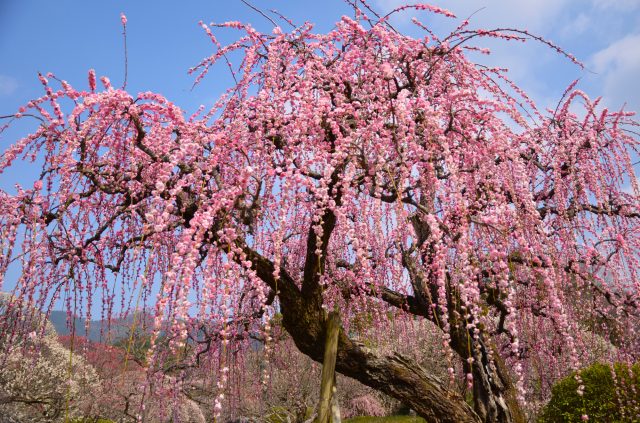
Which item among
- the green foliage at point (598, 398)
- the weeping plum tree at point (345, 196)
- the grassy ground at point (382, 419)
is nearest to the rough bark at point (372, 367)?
the weeping plum tree at point (345, 196)

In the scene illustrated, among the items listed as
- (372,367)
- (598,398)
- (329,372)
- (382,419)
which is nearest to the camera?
(329,372)

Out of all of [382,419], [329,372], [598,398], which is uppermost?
[329,372]

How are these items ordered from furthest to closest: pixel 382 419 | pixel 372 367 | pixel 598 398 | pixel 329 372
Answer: pixel 382 419
pixel 598 398
pixel 372 367
pixel 329 372

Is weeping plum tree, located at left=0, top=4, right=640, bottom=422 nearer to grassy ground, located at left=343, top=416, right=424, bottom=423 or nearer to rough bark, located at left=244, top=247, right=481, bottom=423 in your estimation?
rough bark, located at left=244, top=247, right=481, bottom=423

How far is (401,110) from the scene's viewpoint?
3631 mm

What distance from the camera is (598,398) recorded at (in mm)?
6332

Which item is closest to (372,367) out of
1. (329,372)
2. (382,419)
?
(329,372)

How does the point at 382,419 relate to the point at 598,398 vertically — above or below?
below

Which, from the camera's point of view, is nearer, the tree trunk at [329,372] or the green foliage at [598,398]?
the tree trunk at [329,372]

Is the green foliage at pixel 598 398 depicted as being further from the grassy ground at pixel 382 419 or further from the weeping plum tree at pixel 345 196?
the grassy ground at pixel 382 419

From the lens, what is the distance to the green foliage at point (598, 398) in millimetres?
5980

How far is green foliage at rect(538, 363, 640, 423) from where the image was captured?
19.6 ft

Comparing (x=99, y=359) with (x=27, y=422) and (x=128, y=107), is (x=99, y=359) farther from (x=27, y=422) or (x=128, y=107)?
(x=128, y=107)

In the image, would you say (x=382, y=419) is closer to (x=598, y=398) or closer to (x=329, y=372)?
(x=598, y=398)
